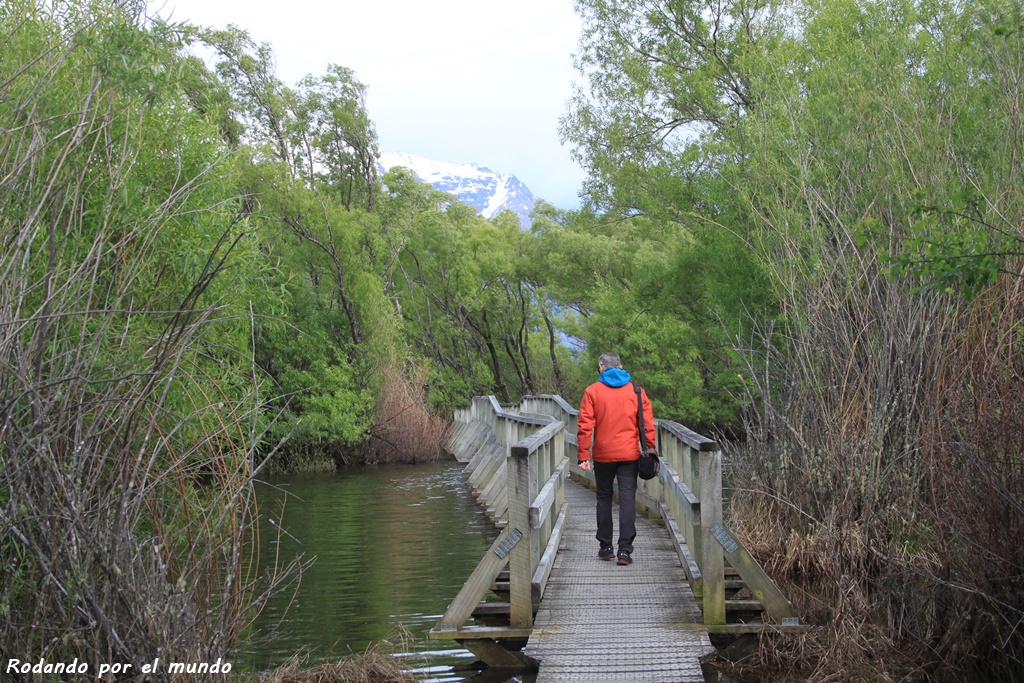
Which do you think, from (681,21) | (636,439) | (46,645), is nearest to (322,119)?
(681,21)

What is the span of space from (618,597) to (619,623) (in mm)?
675

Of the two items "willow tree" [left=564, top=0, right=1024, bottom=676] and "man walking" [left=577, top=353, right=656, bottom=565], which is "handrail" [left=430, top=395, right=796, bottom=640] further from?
"willow tree" [left=564, top=0, right=1024, bottom=676]

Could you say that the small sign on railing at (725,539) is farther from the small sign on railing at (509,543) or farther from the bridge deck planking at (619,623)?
the small sign on railing at (509,543)

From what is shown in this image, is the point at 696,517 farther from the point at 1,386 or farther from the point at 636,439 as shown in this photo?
the point at 1,386

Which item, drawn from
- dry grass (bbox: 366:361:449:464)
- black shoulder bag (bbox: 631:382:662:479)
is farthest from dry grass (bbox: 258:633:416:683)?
dry grass (bbox: 366:361:449:464)

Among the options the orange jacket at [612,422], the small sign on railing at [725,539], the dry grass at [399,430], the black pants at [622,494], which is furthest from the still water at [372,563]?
the dry grass at [399,430]

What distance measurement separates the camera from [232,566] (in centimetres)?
566

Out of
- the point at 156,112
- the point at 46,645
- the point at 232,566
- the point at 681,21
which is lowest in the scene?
the point at 46,645

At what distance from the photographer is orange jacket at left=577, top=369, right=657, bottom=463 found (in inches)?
349

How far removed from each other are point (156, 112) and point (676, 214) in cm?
1826

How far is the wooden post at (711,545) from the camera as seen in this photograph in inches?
315

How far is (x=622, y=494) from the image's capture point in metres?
9.00

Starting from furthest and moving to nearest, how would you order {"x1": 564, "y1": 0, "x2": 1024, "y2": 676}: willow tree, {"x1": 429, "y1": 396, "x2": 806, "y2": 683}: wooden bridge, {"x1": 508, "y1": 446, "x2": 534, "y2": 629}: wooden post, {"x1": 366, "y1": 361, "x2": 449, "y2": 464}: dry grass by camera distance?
{"x1": 366, "y1": 361, "x2": 449, "y2": 464}: dry grass
{"x1": 508, "y1": 446, "x2": 534, "y2": 629}: wooden post
{"x1": 429, "y1": 396, "x2": 806, "y2": 683}: wooden bridge
{"x1": 564, "y1": 0, "x2": 1024, "y2": 676}: willow tree

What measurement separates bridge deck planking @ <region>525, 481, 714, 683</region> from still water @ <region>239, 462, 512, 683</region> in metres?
1.05
